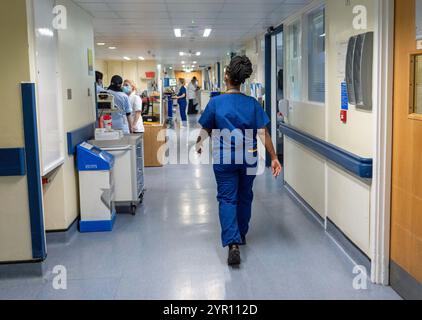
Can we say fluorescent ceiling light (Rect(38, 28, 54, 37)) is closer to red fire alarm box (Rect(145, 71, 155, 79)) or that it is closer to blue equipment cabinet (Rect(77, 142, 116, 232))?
blue equipment cabinet (Rect(77, 142, 116, 232))

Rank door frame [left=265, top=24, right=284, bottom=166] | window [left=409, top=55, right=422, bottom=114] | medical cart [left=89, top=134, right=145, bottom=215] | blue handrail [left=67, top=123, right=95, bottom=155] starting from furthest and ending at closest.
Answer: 1. door frame [left=265, top=24, right=284, bottom=166]
2. medical cart [left=89, top=134, right=145, bottom=215]
3. blue handrail [left=67, top=123, right=95, bottom=155]
4. window [left=409, top=55, right=422, bottom=114]

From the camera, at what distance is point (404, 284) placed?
10.3 ft

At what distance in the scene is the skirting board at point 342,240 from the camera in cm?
366

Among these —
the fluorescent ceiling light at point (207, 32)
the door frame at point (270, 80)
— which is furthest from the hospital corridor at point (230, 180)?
the fluorescent ceiling light at point (207, 32)

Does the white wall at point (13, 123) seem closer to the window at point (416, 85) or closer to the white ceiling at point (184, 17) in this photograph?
the white ceiling at point (184, 17)

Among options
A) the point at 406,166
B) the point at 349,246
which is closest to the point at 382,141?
the point at 406,166

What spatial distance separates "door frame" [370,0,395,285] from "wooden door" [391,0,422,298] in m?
0.05

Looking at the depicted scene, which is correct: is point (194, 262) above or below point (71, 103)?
below

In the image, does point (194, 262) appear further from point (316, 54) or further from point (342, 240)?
point (316, 54)

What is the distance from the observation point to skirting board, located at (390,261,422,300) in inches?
117

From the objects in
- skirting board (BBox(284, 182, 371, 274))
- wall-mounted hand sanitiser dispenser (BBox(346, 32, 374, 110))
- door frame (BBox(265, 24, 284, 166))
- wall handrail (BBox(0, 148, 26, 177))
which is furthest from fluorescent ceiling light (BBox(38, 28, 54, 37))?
door frame (BBox(265, 24, 284, 166))

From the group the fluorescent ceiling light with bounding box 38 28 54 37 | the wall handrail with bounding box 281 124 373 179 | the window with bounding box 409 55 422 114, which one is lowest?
the wall handrail with bounding box 281 124 373 179

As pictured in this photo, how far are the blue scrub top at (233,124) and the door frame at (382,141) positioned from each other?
994 mm

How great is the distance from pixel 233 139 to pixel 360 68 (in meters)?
1.11
